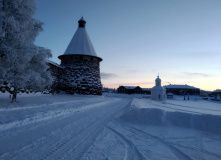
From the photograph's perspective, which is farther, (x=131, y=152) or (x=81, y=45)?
(x=81, y=45)

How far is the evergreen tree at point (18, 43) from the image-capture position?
12.1 metres

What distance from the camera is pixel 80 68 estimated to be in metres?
34.2

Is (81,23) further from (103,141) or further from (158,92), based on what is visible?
(103,141)

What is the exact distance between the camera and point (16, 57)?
1230cm

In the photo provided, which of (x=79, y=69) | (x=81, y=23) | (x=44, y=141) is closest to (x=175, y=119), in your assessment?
(x=44, y=141)

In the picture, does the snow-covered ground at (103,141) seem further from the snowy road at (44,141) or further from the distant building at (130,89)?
the distant building at (130,89)

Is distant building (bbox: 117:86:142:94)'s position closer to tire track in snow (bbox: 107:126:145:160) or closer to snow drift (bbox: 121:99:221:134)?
snow drift (bbox: 121:99:221:134)

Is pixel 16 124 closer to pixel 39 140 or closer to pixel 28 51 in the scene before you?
pixel 39 140

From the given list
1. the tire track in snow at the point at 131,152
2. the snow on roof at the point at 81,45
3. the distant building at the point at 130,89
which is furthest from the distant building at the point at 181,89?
the tire track in snow at the point at 131,152

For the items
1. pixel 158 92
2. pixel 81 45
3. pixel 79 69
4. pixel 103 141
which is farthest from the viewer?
pixel 158 92

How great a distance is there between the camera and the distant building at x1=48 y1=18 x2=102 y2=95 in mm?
33406

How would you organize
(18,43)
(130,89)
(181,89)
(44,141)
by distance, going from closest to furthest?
(44,141) < (18,43) < (130,89) < (181,89)

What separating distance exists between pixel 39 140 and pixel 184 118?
6.31 metres

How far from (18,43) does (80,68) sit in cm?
2163
